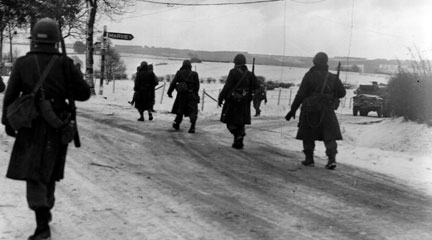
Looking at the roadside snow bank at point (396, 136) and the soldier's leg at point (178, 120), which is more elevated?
the soldier's leg at point (178, 120)

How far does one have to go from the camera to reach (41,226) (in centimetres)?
422

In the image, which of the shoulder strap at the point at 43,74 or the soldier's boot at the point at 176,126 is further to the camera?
the soldier's boot at the point at 176,126

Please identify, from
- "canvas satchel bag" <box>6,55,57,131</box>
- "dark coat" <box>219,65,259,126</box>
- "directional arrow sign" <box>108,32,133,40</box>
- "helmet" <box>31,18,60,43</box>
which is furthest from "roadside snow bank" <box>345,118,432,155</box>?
"canvas satchel bag" <box>6,55,57,131</box>

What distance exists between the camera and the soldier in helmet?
161 inches

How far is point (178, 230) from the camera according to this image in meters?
4.67

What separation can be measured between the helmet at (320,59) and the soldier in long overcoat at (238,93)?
1.88 metres

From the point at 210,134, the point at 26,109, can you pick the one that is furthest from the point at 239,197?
the point at 210,134

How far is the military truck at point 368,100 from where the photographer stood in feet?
99.7

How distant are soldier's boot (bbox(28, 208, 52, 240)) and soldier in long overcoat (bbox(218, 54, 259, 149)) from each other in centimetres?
577

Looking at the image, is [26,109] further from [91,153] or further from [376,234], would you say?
[91,153]

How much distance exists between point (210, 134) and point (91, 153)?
13.7 ft

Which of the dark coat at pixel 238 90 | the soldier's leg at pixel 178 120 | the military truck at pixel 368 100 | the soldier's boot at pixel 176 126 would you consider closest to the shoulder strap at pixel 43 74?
the dark coat at pixel 238 90

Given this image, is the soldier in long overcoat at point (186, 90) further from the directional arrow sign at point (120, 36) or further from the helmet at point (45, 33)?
the directional arrow sign at point (120, 36)

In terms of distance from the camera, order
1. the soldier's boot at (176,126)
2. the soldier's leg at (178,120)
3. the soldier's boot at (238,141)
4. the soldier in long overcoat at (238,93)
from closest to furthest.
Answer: the soldier in long overcoat at (238,93), the soldier's boot at (238,141), the soldier's leg at (178,120), the soldier's boot at (176,126)
